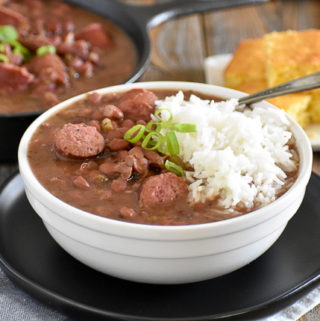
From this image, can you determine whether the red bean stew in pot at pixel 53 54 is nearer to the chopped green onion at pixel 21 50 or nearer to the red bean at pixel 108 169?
the chopped green onion at pixel 21 50

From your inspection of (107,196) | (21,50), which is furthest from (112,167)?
(21,50)

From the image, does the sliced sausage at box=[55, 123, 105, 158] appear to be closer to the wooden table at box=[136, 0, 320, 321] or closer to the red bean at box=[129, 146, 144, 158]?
the red bean at box=[129, 146, 144, 158]

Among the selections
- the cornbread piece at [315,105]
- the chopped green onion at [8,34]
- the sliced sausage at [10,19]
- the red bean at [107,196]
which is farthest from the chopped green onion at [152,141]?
the sliced sausage at [10,19]

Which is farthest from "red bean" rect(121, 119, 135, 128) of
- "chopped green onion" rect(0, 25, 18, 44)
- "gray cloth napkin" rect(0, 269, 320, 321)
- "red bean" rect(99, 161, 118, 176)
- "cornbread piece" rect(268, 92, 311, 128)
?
"chopped green onion" rect(0, 25, 18, 44)

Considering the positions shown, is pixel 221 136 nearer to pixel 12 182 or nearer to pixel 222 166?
pixel 222 166

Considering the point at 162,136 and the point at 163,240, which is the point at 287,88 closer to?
the point at 162,136

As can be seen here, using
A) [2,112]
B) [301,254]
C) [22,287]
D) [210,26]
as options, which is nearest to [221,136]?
[301,254]
